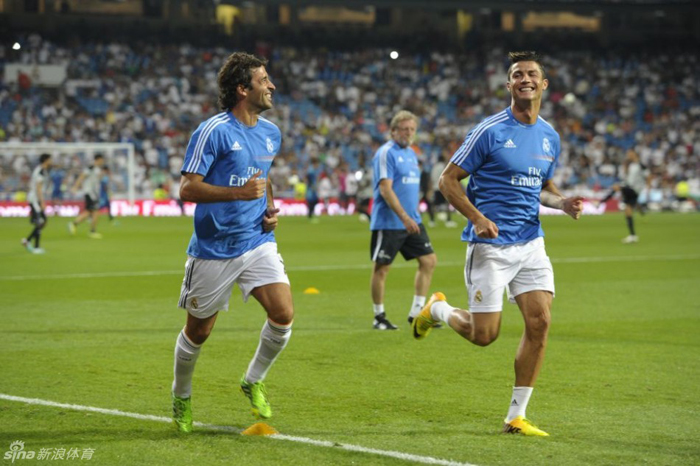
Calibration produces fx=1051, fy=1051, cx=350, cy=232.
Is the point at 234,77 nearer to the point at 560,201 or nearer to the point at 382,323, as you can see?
the point at 560,201

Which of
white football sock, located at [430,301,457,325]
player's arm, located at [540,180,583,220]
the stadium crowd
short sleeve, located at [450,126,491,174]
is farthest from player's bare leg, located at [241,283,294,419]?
the stadium crowd

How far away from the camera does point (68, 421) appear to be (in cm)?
697

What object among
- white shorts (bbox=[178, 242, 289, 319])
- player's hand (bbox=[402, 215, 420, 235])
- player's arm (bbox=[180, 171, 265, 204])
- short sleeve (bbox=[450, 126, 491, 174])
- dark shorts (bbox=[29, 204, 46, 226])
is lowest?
dark shorts (bbox=[29, 204, 46, 226])

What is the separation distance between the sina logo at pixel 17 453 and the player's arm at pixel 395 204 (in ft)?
19.7

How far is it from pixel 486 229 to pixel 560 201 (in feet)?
2.67

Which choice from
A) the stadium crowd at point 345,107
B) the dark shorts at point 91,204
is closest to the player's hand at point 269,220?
the dark shorts at point 91,204

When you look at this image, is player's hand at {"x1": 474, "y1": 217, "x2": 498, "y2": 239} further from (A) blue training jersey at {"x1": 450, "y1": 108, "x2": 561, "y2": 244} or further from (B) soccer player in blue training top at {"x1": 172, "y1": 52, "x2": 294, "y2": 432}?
(B) soccer player in blue training top at {"x1": 172, "y1": 52, "x2": 294, "y2": 432}

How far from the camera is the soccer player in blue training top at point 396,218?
1190 centimetres

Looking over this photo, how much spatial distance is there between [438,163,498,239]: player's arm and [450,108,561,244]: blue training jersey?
0.24 feet

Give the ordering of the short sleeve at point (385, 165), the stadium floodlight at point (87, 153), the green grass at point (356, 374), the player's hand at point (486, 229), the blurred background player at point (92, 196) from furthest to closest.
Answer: the stadium floodlight at point (87, 153) < the blurred background player at point (92, 196) < the short sleeve at point (385, 165) < the player's hand at point (486, 229) < the green grass at point (356, 374)

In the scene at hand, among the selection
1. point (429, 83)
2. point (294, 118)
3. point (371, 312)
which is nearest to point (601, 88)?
point (429, 83)

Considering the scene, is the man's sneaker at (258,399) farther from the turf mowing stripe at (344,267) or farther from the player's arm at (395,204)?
the turf mowing stripe at (344,267)

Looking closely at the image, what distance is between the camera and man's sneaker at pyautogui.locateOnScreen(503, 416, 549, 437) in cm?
657

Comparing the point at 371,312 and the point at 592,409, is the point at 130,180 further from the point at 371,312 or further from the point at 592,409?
the point at 592,409
